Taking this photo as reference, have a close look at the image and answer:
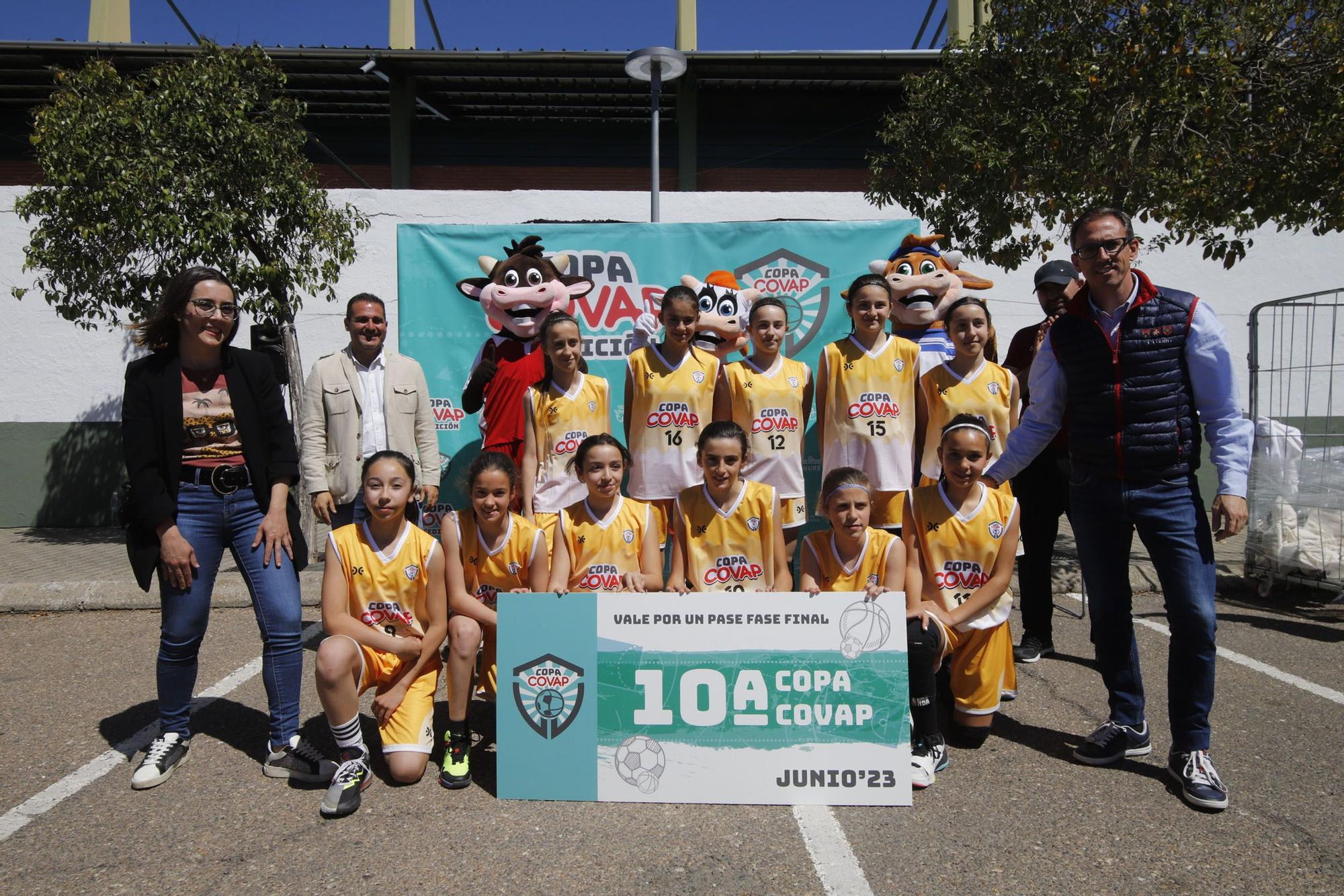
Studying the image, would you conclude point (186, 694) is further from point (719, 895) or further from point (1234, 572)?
point (1234, 572)

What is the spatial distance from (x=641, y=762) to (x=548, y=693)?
0.40 metres

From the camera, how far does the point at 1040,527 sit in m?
4.63

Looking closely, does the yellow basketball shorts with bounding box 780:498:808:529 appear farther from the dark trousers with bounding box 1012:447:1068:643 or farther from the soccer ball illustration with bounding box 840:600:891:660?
the soccer ball illustration with bounding box 840:600:891:660

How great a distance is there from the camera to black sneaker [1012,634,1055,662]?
15.3 ft

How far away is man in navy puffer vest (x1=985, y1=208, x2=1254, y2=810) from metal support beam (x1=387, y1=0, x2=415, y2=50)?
1209 centimetres

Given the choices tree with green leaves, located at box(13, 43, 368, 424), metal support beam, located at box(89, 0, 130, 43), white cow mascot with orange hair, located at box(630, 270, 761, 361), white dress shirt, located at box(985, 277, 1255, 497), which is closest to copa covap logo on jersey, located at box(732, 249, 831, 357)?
white cow mascot with orange hair, located at box(630, 270, 761, 361)

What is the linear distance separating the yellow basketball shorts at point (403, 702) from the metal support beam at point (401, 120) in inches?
407

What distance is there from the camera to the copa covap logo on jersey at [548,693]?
315cm

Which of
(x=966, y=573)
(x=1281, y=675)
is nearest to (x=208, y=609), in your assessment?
(x=966, y=573)

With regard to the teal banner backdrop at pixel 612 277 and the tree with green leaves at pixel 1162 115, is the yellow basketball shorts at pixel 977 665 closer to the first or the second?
the teal banner backdrop at pixel 612 277

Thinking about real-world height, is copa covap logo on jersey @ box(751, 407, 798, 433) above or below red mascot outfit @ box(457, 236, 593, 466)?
below

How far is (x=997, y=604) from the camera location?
3643 millimetres

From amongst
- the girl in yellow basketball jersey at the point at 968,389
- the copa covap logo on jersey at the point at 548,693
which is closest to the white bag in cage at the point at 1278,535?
the girl in yellow basketball jersey at the point at 968,389

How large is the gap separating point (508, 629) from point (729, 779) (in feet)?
3.05
